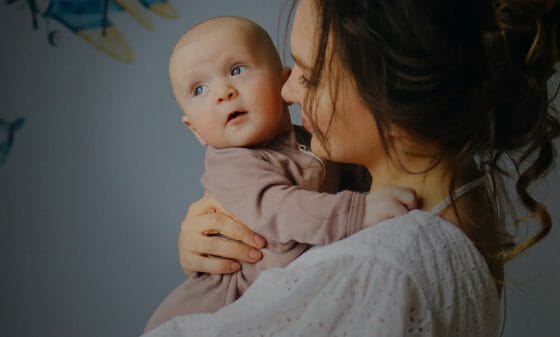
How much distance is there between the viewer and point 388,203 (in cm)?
76

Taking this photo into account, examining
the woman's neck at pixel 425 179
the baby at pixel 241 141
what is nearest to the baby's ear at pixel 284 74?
the baby at pixel 241 141

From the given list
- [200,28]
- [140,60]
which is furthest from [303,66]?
[140,60]

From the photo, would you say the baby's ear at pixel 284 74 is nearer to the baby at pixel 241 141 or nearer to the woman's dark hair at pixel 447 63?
the baby at pixel 241 141

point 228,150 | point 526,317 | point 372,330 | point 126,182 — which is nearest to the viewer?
point 372,330

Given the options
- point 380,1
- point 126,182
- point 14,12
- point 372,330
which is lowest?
point 372,330

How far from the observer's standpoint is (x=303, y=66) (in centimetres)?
77

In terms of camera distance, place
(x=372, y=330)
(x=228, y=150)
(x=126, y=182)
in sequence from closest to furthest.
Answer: (x=372, y=330), (x=228, y=150), (x=126, y=182)

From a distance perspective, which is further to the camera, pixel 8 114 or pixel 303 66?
pixel 8 114

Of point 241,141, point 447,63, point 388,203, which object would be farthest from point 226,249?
point 447,63

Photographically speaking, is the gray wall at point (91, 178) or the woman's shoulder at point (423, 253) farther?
the gray wall at point (91, 178)

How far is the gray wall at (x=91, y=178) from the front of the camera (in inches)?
45.6

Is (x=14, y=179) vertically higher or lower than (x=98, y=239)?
higher

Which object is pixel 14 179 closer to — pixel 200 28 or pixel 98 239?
Answer: pixel 98 239

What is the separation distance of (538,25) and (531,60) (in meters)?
0.04
